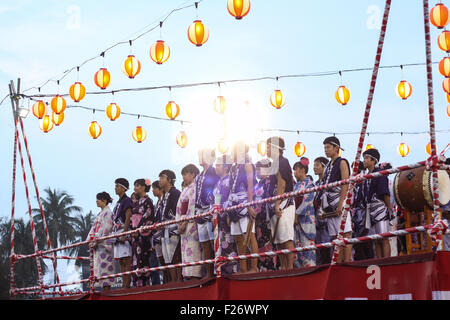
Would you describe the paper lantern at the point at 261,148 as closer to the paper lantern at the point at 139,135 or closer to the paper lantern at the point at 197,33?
the paper lantern at the point at 139,135

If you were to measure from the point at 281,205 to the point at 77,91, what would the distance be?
7343 millimetres

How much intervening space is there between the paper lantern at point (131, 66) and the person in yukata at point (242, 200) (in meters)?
5.71

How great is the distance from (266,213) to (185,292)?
1.28 m

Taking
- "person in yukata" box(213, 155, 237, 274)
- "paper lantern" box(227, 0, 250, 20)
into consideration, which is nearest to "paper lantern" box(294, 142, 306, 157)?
"paper lantern" box(227, 0, 250, 20)

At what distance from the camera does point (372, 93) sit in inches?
202

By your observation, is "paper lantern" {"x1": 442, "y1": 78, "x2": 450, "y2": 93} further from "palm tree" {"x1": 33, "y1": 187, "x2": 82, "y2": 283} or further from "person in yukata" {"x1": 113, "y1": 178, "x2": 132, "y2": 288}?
"palm tree" {"x1": 33, "y1": 187, "x2": 82, "y2": 283}

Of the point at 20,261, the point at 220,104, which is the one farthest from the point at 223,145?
the point at 20,261

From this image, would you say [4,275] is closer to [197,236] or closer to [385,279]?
[197,236]

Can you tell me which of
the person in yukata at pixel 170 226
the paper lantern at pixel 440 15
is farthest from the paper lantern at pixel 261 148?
the person in yukata at pixel 170 226

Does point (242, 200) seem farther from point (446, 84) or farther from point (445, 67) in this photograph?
point (446, 84)

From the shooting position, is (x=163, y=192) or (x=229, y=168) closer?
(x=229, y=168)

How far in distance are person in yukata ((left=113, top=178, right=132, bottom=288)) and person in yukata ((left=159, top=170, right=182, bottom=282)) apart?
715 millimetres
